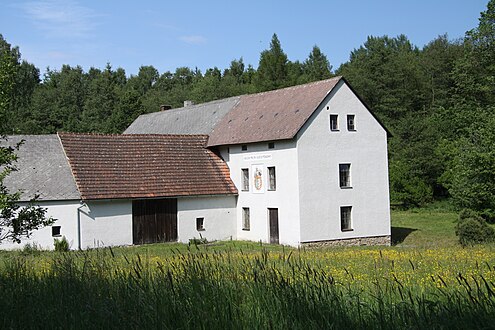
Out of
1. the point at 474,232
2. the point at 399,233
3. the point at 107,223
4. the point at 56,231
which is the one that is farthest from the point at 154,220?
the point at 474,232

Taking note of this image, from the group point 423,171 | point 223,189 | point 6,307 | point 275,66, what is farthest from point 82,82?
point 6,307

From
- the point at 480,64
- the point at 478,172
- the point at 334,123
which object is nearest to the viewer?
the point at 334,123

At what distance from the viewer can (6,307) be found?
6.17 metres

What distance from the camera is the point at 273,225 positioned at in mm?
33000

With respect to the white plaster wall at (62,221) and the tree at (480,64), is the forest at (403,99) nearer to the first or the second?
the tree at (480,64)

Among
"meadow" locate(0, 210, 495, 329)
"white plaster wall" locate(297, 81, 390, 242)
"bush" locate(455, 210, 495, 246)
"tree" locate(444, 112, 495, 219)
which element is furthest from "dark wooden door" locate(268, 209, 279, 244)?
"meadow" locate(0, 210, 495, 329)

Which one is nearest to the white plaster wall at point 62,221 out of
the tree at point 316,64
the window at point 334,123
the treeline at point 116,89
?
the window at point 334,123

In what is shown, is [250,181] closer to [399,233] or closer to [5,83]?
Answer: [399,233]

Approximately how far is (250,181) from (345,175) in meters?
5.34

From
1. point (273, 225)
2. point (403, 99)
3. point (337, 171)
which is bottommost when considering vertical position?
point (273, 225)

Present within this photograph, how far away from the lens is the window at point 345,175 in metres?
32.8

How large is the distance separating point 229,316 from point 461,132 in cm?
5044

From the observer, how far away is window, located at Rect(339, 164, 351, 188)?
3281 cm

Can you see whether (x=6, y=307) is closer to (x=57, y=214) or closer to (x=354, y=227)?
(x=57, y=214)
